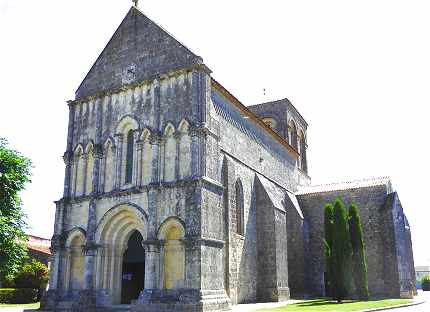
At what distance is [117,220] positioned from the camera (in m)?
23.1

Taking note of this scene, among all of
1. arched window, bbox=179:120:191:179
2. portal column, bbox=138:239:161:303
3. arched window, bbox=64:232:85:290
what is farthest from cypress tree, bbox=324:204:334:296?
arched window, bbox=64:232:85:290

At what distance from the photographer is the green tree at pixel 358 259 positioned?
25188 millimetres

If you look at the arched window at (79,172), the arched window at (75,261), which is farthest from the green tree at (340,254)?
the arched window at (79,172)

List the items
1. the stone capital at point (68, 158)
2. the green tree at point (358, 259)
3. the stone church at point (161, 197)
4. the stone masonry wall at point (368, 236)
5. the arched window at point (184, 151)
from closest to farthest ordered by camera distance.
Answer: the stone church at point (161, 197)
the arched window at point (184, 151)
the green tree at point (358, 259)
the stone capital at point (68, 158)
the stone masonry wall at point (368, 236)

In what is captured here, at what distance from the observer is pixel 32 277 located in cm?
3228

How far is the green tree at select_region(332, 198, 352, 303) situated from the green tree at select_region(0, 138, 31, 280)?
683 inches

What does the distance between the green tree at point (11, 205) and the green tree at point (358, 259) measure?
18569 mm

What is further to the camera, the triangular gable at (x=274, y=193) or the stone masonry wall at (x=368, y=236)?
the stone masonry wall at (x=368, y=236)

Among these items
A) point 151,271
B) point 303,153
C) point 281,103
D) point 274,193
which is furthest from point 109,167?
point 303,153

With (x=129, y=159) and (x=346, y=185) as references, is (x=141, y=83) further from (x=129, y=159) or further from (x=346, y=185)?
(x=346, y=185)

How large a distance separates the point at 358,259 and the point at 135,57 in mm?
16720

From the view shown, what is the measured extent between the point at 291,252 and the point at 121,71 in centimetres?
1560

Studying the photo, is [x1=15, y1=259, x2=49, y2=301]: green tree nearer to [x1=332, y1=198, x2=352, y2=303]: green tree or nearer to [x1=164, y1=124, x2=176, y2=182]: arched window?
[x1=164, y1=124, x2=176, y2=182]: arched window

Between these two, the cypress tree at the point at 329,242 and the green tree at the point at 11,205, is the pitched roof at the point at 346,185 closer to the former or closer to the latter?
the cypress tree at the point at 329,242
